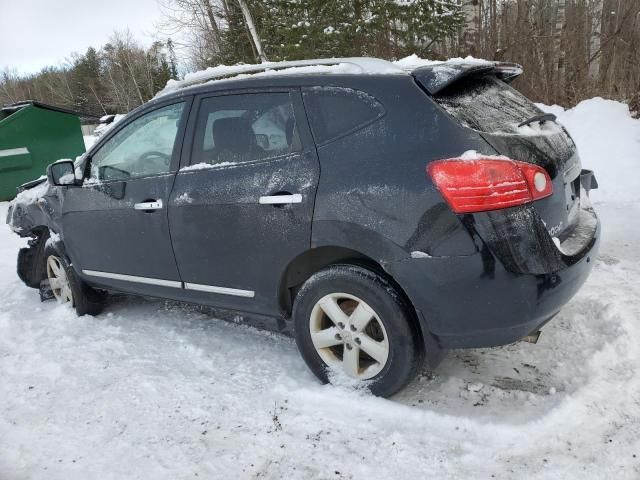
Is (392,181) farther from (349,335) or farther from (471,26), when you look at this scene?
(471,26)

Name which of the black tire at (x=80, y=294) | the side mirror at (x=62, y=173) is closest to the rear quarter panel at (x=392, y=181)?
the side mirror at (x=62, y=173)

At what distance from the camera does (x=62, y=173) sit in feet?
13.2

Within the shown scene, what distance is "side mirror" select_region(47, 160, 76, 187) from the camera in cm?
399

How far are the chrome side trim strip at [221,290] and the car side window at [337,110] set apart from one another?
1019 millimetres

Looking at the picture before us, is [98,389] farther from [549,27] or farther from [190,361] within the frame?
[549,27]

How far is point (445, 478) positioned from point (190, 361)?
6.07 feet

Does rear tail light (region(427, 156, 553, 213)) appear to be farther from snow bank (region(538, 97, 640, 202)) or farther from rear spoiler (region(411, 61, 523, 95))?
snow bank (region(538, 97, 640, 202))

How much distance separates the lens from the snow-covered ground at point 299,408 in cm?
226

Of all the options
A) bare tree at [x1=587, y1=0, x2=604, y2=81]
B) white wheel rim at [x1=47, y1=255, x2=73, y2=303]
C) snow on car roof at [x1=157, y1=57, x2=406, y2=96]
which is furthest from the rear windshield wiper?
bare tree at [x1=587, y1=0, x2=604, y2=81]

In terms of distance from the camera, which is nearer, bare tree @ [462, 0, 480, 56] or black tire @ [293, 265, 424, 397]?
black tire @ [293, 265, 424, 397]

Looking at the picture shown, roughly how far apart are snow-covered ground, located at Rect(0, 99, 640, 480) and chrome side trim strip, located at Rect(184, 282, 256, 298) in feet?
1.51

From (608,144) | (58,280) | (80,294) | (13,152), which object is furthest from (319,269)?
(13,152)

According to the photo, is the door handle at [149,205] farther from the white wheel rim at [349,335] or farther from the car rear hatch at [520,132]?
the car rear hatch at [520,132]

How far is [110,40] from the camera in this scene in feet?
174
